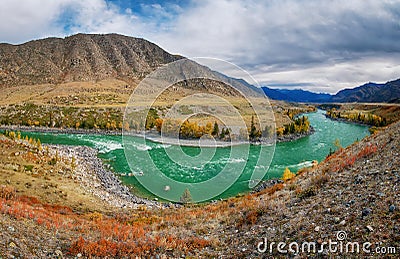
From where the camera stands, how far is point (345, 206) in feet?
27.8

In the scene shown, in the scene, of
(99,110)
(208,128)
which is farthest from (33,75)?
(208,128)

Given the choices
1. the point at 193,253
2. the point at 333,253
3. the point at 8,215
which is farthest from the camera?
the point at 8,215

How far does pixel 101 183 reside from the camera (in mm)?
31266

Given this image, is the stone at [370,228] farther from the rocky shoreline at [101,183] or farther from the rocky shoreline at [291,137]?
the rocky shoreline at [291,137]

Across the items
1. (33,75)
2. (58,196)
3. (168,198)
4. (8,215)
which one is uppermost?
(33,75)

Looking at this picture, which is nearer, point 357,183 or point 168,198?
point 357,183

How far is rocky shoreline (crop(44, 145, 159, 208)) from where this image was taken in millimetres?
25188

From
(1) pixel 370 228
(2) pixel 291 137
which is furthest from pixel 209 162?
(2) pixel 291 137

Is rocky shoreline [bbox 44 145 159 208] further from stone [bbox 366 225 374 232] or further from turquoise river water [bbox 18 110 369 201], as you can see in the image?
stone [bbox 366 225 374 232]

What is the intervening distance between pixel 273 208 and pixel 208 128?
178 ft

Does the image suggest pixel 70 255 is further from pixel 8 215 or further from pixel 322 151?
pixel 322 151

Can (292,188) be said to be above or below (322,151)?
above

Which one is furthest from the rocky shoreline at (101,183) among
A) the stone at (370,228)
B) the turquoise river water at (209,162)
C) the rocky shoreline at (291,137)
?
the rocky shoreline at (291,137)

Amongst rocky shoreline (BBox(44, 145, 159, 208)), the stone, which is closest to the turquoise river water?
rocky shoreline (BBox(44, 145, 159, 208))
